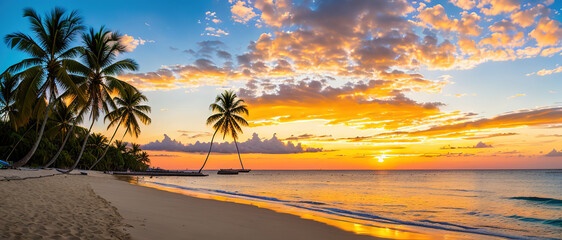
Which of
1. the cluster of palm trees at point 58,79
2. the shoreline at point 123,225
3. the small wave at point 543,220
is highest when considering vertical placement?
the cluster of palm trees at point 58,79

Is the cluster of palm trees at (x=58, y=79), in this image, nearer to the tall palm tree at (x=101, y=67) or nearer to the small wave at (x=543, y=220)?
the tall palm tree at (x=101, y=67)

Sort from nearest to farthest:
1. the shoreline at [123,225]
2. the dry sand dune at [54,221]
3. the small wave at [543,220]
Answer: the dry sand dune at [54,221]
the shoreline at [123,225]
the small wave at [543,220]

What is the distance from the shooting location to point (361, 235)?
26.7 ft

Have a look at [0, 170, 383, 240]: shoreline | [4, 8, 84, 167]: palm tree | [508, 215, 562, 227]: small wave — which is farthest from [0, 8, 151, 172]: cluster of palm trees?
[508, 215, 562, 227]: small wave

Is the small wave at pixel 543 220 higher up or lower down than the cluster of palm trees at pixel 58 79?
lower down

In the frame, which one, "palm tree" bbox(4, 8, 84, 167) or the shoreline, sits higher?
Result: "palm tree" bbox(4, 8, 84, 167)

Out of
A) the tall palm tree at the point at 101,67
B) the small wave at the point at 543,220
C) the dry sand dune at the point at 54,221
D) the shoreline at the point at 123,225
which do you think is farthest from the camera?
the tall palm tree at the point at 101,67

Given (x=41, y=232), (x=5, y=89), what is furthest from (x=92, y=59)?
(x=41, y=232)

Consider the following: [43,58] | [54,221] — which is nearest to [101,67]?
[43,58]

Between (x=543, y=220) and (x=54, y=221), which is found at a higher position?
(x=54, y=221)

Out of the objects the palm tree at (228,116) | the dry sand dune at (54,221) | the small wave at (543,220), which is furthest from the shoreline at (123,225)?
the palm tree at (228,116)

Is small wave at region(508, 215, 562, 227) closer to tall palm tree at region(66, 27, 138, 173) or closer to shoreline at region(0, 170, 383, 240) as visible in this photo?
shoreline at region(0, 170, 383, 240)

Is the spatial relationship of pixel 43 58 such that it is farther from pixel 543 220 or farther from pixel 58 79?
pixel 543 220

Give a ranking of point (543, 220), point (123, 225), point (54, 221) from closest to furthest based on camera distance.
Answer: point (54, 221)
point (123, 225)
point (543, 220)
